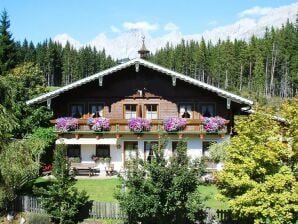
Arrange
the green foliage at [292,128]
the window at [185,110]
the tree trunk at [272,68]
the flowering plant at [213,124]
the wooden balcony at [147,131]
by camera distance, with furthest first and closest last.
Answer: the tree trunk at [272,68], the window at [185,110], the wooden balcony at [147,131], the flowering plant at [213,124], the green foliage at [292,128]

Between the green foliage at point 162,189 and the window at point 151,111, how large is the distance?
14.4m

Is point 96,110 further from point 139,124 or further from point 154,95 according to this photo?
point 154,95

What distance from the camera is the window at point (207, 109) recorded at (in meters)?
35.8

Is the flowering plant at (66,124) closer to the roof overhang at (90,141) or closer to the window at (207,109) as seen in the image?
the roof overhang at (90,141)

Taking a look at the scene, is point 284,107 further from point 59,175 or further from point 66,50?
point 66,50

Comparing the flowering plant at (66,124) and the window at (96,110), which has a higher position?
the window at (96,110)

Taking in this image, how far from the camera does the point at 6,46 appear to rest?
69562 millimetres

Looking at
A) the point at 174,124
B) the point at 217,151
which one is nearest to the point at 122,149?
the point at 174,124

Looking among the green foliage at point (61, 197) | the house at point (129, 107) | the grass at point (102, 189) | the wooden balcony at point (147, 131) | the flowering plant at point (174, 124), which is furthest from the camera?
the house at point (129, 107)

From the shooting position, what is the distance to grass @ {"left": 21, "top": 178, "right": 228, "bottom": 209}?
26.0 metres

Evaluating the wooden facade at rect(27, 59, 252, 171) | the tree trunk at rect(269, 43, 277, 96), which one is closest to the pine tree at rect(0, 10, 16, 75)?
the wooden facade at rect(27, 59, 252, 171)

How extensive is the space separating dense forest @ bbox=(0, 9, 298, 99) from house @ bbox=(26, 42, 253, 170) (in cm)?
7080

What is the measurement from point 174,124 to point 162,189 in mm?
13717

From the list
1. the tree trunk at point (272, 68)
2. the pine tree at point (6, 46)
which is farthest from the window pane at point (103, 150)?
the tree trunk at point (272, 68)
